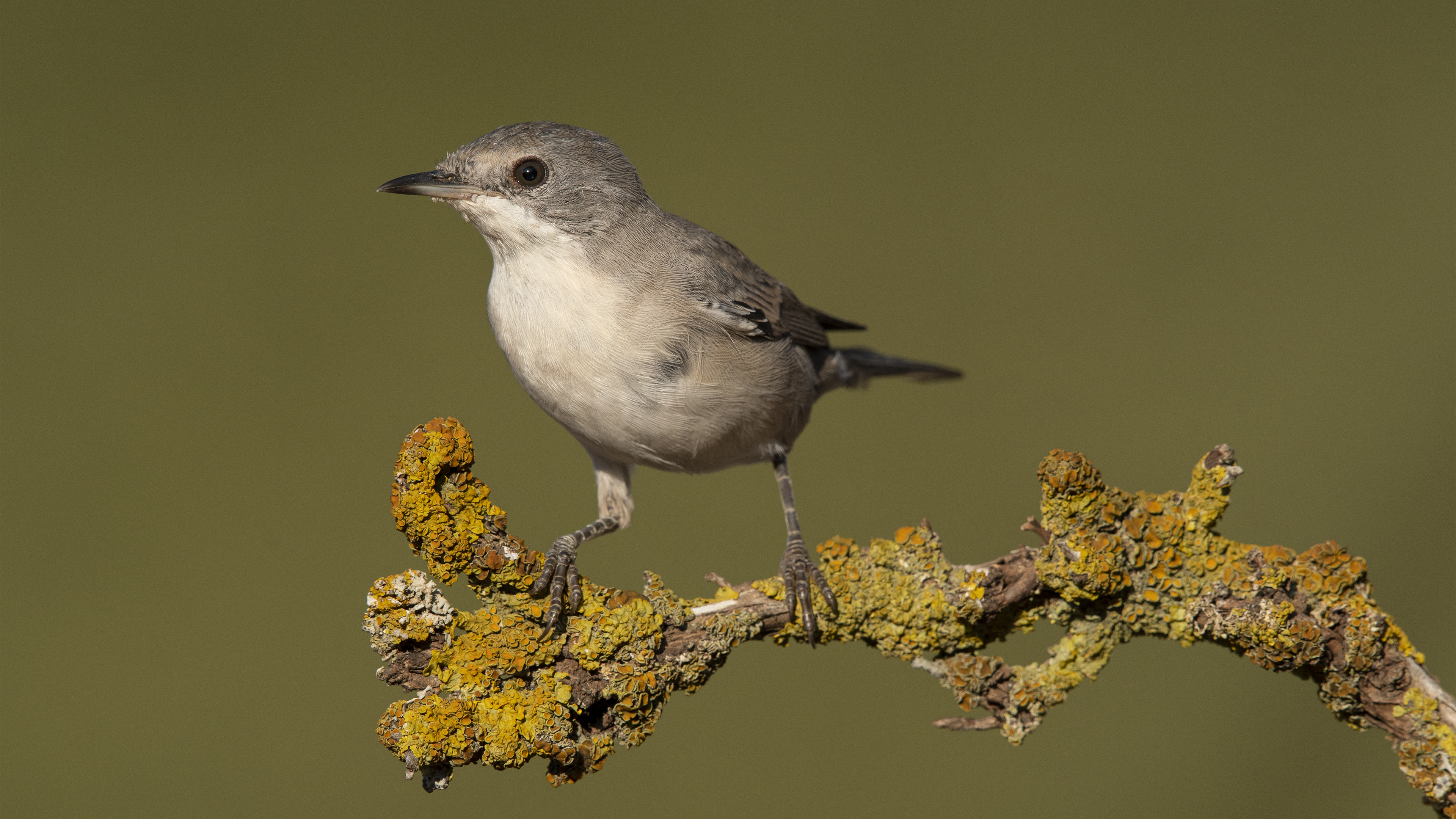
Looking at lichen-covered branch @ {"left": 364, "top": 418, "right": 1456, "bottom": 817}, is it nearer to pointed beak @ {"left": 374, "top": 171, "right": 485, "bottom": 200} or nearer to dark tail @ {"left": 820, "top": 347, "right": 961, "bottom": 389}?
pointed beak @ {"left": 374, "top": 171, "right": 485, "bottom": 200}

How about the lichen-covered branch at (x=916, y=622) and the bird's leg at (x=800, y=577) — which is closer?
the lichen-covered branch at (x=916, y=622)

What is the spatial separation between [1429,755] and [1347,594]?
396 millimetres

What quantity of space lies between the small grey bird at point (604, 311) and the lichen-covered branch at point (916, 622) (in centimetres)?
10

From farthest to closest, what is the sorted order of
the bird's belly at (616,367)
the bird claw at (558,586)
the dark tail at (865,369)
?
the dark tail at (865,369)
the bird's belly at (616,367)
the bird claw at (558,586)

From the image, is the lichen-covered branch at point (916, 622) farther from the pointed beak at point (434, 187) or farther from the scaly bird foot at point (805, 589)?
the pointed beak at point (434, 187)

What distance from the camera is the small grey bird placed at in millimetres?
2215

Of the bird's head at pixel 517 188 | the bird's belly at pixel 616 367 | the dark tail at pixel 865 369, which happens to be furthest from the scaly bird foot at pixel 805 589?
the bird's head at pixel 517 188

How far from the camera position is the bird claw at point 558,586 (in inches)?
79.9

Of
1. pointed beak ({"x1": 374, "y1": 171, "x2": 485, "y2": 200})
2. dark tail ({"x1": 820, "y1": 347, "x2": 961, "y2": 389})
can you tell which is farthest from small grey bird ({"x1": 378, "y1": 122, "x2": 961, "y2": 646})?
dark tail ({"x1": 820, "y1": 347, "x2": 961, "y2": 389})

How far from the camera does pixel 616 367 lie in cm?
221

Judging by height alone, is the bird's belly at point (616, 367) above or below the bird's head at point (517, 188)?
below

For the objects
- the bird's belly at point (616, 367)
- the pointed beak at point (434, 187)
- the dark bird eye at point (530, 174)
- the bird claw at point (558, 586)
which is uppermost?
the dark bird eye at point (530, 174)

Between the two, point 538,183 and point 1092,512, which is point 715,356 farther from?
point 1092,512

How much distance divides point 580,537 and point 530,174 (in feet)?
3.21
